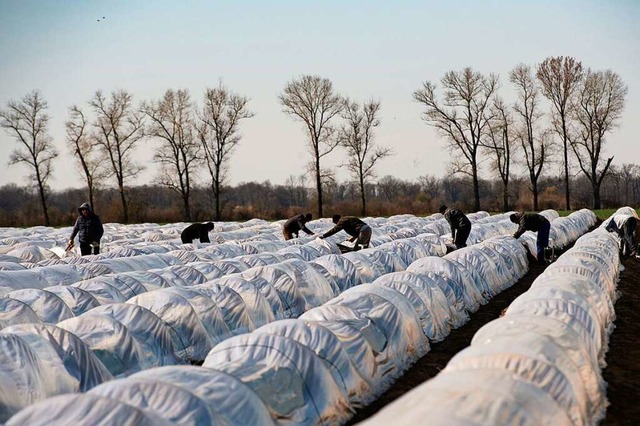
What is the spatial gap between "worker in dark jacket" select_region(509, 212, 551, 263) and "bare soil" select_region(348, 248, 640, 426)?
405 centimetres

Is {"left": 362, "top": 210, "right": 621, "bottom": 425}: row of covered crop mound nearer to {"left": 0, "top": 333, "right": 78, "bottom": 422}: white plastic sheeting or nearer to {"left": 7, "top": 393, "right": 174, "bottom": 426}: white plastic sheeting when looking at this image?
{"left": 7, "top": 393, "right": 174, "bottom": 426}: white plastic sheeting

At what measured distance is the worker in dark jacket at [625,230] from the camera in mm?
19734

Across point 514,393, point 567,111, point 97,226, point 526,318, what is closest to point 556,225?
point 97,226

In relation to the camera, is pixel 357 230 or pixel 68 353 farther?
pixel 357 230

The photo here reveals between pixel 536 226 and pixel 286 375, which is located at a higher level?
pixel 536 226

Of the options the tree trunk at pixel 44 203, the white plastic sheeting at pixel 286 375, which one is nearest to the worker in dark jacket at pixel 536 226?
the white plastic sheeting at pixel 286 375

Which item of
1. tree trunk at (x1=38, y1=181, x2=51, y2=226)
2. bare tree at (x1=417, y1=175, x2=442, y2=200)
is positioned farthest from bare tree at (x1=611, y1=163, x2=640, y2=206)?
tree trunk at (x1=38, y1=181, x2=51, y2=226)

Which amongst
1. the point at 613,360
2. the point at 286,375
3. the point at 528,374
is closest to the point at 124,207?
the point at 613,360

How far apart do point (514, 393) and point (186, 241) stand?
768 inches

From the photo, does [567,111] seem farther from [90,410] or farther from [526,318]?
[90,410]

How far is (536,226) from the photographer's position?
1980 cm

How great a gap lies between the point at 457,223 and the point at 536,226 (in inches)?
96.9

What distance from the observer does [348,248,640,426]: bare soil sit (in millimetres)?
7750

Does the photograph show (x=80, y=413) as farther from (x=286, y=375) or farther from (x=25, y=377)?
Result: (x=25, y=377)
